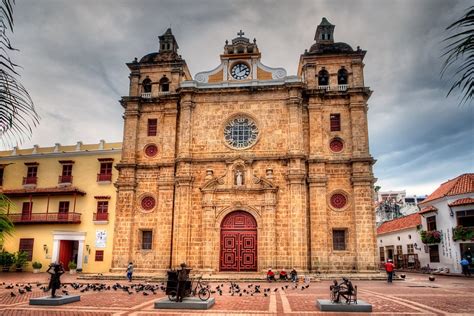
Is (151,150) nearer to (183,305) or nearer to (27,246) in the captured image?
(27,246)

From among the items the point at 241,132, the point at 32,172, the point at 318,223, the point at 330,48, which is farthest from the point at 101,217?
the point at 330,48

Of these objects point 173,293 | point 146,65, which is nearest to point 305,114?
point 146,65

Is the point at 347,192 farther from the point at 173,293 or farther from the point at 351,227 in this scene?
the point at 173,293

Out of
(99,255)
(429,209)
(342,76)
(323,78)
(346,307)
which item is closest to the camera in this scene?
(346,307)

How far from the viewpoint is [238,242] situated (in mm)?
24750

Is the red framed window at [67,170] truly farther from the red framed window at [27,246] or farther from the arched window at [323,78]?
the arched window at [323,78]

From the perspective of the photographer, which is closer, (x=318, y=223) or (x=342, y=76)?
(x=318, y=223)

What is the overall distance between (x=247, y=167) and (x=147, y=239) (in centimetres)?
821

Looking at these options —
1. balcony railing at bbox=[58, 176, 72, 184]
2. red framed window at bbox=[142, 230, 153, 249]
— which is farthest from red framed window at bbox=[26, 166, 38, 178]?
red framed window at bbox=[142, 230, 153, 249]

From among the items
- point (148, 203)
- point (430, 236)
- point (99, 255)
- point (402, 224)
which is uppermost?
point (148, 203)

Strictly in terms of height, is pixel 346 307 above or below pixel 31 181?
below

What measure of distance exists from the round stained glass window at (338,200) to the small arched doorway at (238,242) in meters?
5.24

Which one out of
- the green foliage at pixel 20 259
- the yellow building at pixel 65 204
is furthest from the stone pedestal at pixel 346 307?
the green foliage at pixel 20 259

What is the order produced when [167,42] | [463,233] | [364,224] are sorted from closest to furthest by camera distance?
[364,224] → [463,233] → [167,42]
